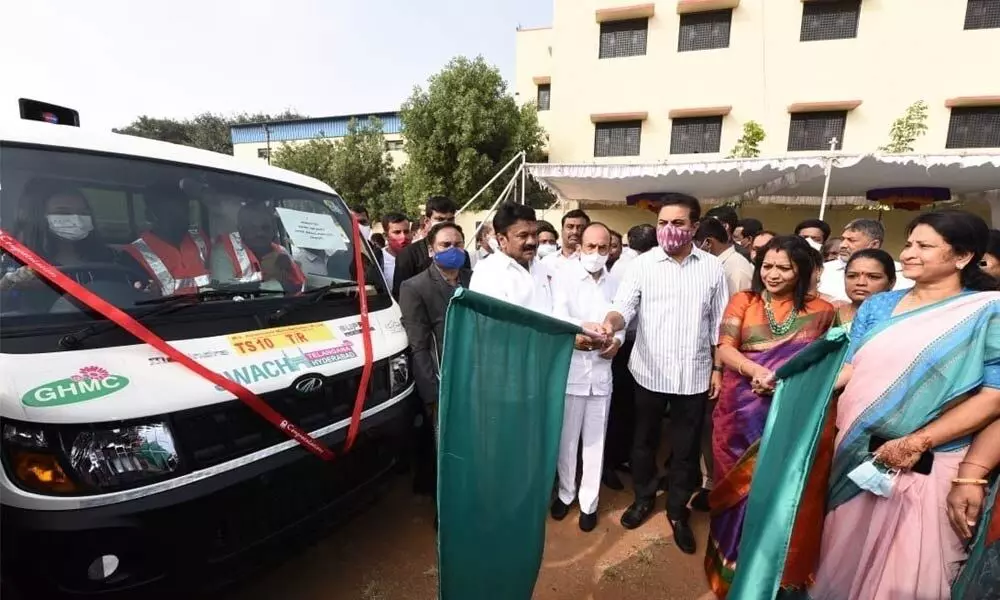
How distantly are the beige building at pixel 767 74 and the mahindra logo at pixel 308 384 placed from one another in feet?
41.9

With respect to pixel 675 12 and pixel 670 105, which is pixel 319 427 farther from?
pixel 675 12

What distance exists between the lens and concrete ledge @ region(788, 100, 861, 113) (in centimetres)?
1165

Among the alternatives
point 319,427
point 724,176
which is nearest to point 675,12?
point 724,176

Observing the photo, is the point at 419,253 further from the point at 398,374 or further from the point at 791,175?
the point at 791,175

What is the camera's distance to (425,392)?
8.65 ft

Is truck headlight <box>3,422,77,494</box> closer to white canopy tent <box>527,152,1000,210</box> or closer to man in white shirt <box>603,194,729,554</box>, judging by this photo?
man in white shirt <box>603,194,729,554</box>

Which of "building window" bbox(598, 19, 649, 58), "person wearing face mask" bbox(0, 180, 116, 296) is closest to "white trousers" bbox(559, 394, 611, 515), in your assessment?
"person wearing face mask" bbox(0, 180, 116, 296)

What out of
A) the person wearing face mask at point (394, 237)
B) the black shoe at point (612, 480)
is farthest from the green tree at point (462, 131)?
the black shoe at point (612, 480)

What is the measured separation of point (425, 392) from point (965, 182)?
34.5 feet

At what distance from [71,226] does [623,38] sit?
14.2m

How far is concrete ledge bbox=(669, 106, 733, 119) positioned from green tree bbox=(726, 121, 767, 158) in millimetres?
734

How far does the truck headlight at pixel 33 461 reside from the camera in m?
1.41

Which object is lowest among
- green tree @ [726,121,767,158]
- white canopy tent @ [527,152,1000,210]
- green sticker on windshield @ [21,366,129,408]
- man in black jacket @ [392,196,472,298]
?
green sticker on windshield @ [21,366,129,408]

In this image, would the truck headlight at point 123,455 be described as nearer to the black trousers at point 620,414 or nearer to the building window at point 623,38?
the black trousers at point 620,414
